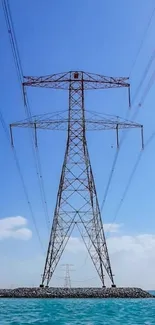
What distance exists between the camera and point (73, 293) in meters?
63.5

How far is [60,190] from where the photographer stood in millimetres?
62344

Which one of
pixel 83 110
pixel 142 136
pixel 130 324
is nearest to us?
pixel 130 324

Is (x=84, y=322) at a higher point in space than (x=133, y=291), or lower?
lower

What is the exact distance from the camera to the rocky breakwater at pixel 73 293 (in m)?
62.0

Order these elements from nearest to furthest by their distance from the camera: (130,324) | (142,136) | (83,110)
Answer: (130,324)
(142,136)
(83,110)

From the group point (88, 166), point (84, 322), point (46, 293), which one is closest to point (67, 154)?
point (88, 166)

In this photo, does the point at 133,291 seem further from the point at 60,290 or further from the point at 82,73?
the point at 82,73

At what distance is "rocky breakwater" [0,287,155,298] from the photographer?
6200 centimetres

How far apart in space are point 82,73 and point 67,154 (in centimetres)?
1028

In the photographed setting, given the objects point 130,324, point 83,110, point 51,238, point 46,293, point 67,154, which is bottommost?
point 130,324

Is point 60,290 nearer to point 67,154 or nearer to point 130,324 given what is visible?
point 67,154

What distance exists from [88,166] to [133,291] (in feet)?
58.6

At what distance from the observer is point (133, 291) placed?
65562 millimetres

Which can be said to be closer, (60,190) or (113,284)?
(60,190)
